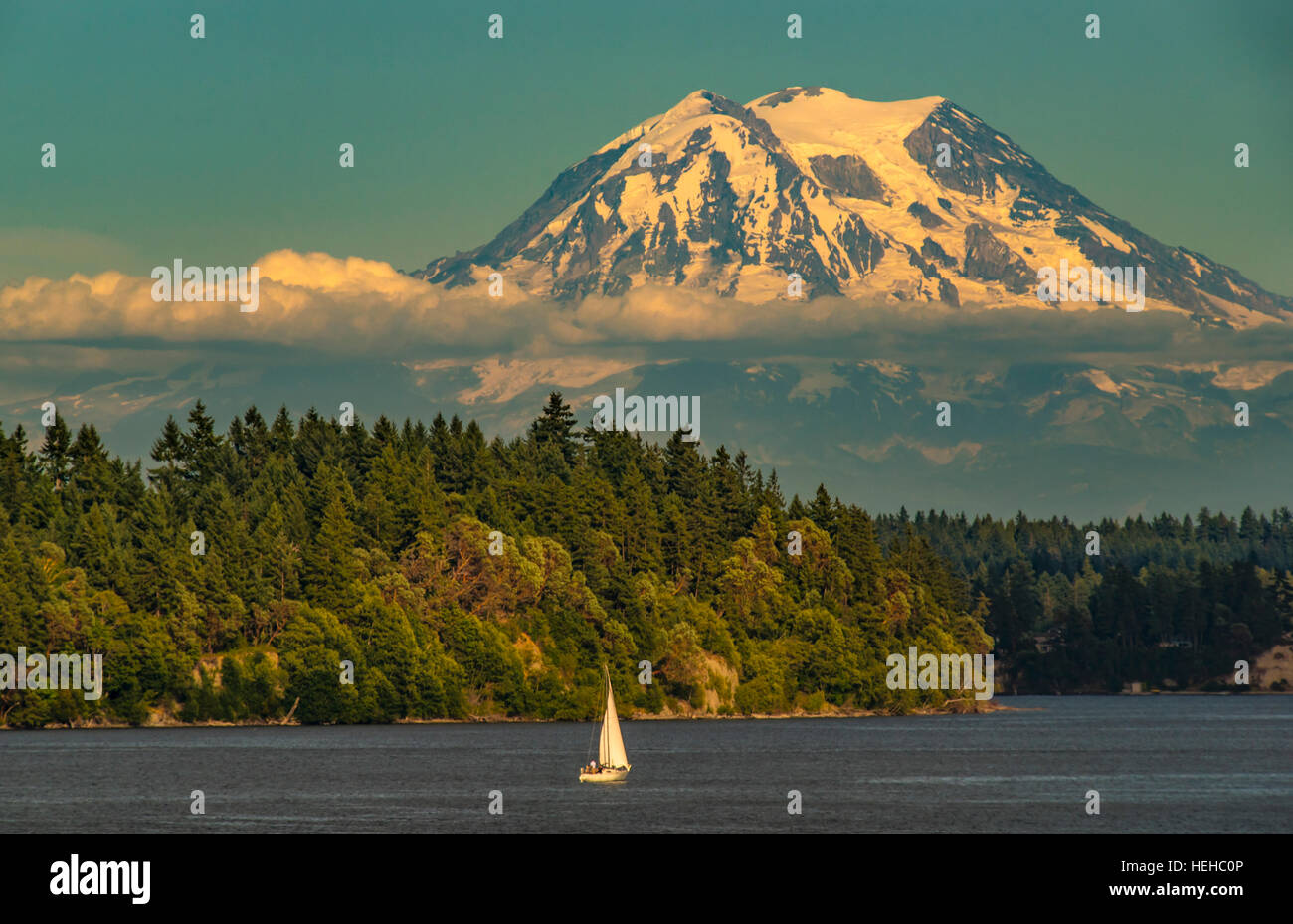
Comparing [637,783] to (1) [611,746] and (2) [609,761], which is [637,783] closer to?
(2) [609,761]

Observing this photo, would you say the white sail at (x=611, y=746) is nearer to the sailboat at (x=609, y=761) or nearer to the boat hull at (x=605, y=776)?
the sailboat at (x=609, y=761)

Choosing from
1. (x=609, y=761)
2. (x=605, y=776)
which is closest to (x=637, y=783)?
(x=609, y=761)

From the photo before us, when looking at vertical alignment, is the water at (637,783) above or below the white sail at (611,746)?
below

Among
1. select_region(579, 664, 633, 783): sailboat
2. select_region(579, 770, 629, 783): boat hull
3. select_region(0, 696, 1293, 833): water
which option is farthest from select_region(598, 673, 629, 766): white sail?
select_region(0, 696, 1293, 833): water

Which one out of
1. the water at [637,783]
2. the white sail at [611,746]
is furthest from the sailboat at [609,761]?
the water at [637,783]

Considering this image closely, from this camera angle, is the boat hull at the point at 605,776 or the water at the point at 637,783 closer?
the water at the point at 637,783

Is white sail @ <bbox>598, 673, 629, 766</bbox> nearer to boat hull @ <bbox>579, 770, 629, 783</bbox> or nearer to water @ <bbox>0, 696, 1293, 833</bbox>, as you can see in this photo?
boat hull @ <bbox>579, 770, 629, 783</bbox>
